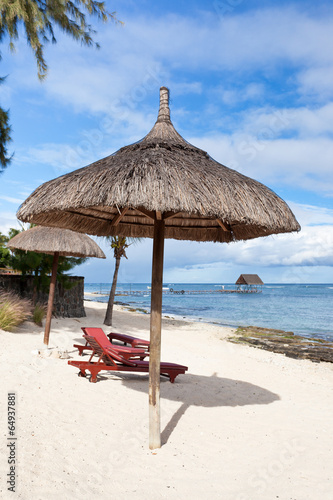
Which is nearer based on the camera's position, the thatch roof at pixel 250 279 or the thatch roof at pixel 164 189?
the thatch roof at pixel 164 189

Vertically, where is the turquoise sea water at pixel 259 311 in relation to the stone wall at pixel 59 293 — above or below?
below

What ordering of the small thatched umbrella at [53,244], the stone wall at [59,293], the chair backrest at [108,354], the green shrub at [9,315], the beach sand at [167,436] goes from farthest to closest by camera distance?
the stone wall at [59,293] → the green shrub at [9,315] → the small thatched umbrella at [53,244] → the chair backrest at [108,354] → the beach sand at [167,436]

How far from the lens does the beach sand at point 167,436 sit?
3111 mm

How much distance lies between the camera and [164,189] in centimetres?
314

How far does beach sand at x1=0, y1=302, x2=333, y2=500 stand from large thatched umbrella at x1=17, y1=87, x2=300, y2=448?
0.54 m

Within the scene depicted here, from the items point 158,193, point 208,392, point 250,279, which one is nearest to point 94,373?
point 208,392

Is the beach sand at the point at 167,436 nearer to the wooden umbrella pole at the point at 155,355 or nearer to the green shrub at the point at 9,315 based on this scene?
the wooden umbrella pole at the point at 155,355

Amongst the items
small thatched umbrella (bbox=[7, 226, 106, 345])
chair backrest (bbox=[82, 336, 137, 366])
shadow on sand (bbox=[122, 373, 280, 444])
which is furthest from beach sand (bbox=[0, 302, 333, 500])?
small thatched umbrella (bbox=[7, 226, 106, 345])

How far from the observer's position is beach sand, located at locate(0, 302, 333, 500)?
311 centimetres

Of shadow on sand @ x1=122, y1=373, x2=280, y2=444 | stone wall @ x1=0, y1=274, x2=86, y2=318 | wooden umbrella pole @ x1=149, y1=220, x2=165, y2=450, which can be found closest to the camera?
wooden umbrella pole @ x1=149, y1=220, x2=165, y2=450

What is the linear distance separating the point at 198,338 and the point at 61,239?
23.2 feet

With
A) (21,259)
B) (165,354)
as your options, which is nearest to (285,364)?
(165,354)

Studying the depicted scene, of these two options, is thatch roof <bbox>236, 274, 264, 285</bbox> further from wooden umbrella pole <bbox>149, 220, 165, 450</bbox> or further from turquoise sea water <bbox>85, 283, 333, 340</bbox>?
wooden umbrella pole <bbox>149, 220, 165, 450</bbox>

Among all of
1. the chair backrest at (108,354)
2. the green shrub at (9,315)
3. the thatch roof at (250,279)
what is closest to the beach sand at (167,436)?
the chair backrest at (108,354)
